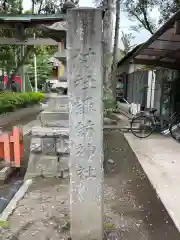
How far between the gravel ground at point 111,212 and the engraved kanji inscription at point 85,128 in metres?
1.25

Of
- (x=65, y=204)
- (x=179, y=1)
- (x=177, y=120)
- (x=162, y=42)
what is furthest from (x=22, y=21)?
(x=179, y=1)

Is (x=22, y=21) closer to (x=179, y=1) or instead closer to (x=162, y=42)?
(x=162, y=42)

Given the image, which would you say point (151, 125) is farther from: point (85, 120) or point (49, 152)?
point (85, 120)

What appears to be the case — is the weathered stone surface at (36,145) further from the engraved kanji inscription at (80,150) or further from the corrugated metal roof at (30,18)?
the corrugated metal roof at (30,18)

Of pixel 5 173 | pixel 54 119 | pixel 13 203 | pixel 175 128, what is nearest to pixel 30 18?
pixel 54 119

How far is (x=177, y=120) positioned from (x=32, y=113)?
367 inches

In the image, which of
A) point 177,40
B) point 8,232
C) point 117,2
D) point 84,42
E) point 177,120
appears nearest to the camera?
point 84,42

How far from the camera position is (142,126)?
9.04m

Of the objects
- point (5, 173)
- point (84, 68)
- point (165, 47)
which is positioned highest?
point (165, 47)

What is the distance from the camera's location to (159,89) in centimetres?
1189

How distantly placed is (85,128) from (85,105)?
236 millimetres

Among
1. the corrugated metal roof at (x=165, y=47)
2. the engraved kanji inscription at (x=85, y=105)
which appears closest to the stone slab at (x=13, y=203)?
the engraved kanji inscription at (x=85, y=105)

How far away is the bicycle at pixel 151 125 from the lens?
8.45 m

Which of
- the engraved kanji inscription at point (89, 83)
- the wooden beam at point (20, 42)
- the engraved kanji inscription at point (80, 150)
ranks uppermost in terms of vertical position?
the wooden beam at point (20, 42)
